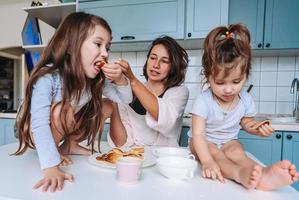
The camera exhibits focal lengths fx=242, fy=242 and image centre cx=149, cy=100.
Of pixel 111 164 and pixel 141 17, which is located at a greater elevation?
pixel 141 17

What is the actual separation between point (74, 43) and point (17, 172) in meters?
0.44

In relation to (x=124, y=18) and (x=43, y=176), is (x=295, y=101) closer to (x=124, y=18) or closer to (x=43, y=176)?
(x=124, y=18)

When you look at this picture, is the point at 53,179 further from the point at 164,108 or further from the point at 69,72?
the point at 164,108

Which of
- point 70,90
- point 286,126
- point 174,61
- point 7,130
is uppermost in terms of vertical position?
point 174,61

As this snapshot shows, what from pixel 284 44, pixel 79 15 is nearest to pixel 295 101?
pixel 284 44

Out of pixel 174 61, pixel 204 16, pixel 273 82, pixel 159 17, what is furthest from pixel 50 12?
pixel 273 82

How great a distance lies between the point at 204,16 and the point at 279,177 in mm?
1497

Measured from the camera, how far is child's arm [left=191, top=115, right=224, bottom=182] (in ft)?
2.07

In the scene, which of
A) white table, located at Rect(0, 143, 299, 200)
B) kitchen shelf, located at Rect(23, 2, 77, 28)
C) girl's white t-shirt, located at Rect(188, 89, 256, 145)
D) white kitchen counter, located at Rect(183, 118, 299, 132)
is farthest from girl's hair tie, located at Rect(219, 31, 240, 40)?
kitchen shelf, located at Rect(23, 2, 77, 28)

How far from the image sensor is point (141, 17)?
1936mm

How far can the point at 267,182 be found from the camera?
56 centimetres

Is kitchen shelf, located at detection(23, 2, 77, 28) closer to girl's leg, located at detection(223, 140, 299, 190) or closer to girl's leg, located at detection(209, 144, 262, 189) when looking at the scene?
girl's leg, located at detection(209, 144, 262, 189)

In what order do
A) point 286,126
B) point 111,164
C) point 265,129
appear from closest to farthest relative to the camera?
point 111,164, point 265,129, point 286,126

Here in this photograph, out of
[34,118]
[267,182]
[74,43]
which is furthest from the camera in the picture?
[74,43]
